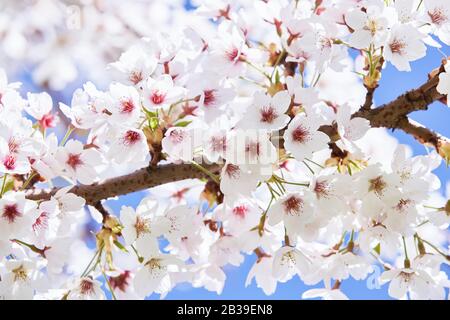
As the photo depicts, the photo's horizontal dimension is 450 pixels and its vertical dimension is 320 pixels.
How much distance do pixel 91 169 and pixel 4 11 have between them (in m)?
2.02

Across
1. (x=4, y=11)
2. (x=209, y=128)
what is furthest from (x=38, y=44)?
(x=209, y=128)

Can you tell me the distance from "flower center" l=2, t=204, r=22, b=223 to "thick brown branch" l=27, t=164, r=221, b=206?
0.44ft

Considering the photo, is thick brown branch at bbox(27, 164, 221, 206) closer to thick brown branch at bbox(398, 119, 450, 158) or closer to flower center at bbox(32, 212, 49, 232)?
flower center at bbox(32, 212, 49, 232)

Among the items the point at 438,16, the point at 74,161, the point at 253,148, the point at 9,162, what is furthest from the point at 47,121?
the point at 438,16

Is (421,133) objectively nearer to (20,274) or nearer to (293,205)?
(293,205)

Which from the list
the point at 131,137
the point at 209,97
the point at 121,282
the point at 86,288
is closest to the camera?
the point at 131,137

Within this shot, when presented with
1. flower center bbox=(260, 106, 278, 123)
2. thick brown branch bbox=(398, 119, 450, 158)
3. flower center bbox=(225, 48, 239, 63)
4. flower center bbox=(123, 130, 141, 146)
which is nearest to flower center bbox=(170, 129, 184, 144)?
flower center bbox=(123, 130, 141, 146)

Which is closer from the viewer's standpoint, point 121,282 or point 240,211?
point 240,211

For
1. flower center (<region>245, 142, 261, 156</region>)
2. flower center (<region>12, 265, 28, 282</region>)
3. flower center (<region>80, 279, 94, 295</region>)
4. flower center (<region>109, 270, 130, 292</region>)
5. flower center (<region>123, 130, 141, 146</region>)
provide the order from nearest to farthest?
1. flower center (<region>245, 142, 261, 156</region>)
2. flower center (<region>123, 130, 141, 146</region>)
3. flower center (<region>12, 265, 28, 282</region>)
4. flower center (<region>80, 279, 94, 295</region>)
5. flower center (<region>109, 270, 130, 292</region>)

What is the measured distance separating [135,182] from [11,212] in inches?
11.4

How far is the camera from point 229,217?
5.88 feet

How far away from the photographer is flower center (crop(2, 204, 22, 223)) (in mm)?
1449

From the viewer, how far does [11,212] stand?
4.76 feet
